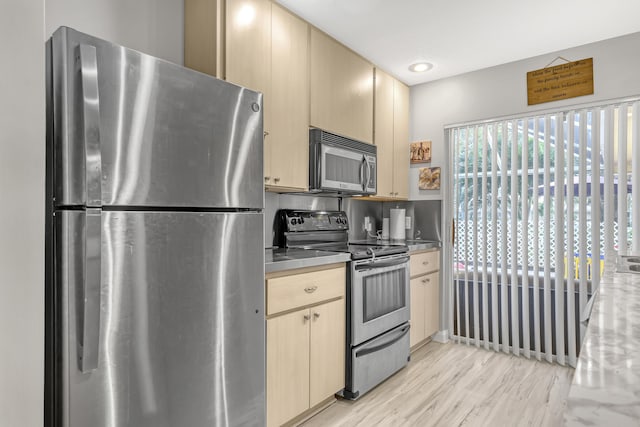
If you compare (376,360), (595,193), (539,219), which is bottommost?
(376,360)

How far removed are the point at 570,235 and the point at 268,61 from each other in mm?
2489

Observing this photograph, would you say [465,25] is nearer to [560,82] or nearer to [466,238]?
[560,82]

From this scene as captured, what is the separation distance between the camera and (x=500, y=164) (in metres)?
3.08

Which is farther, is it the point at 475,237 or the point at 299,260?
the point at 475,237

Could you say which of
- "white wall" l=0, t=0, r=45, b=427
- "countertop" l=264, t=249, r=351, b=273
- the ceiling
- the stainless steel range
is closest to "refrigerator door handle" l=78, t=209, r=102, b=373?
"white wall" l=0, t=0, r=45, b=427

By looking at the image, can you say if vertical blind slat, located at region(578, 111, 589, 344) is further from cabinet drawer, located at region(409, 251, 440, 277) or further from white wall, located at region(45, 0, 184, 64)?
white wall, located at region(45, 0, 184, 64)

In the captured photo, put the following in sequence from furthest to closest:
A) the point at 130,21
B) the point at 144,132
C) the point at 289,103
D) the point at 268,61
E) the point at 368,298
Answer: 1. the point at 368,298
2. the point at 289,103
3. the point at 268,61
4. the point at 130,21
5. the point at 144,132

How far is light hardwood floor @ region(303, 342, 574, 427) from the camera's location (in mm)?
2078

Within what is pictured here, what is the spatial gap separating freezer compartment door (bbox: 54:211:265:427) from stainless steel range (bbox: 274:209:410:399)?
2.56 feet

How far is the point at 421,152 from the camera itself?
3.50 m

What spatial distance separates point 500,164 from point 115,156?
2874 millimetres

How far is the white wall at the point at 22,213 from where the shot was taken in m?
1.01

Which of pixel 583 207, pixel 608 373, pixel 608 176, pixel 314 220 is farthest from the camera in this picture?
pixel 314 220

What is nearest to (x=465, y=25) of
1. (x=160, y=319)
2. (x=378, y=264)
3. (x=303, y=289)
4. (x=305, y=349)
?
(x=378, y=264)
